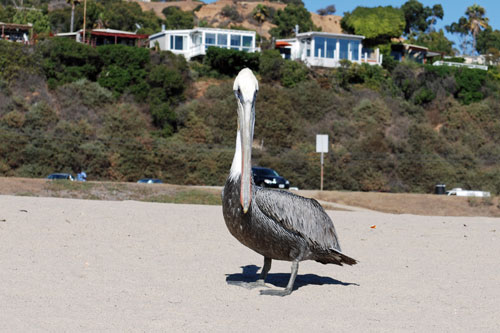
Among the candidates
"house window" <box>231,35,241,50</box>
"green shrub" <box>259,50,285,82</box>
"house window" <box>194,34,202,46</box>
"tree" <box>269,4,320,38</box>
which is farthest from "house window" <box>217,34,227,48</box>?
"tree" <box>269,4,320,38</box>

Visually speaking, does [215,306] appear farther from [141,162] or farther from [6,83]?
[6,83]

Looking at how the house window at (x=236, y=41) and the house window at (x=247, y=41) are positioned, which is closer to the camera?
the house window at (x=236, y=41)

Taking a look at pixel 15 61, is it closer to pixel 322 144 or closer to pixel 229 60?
pixel 229 60

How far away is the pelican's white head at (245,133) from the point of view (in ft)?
20.9

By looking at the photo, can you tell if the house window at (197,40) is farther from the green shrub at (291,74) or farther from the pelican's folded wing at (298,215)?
the pelican's folded wing at (298,215)

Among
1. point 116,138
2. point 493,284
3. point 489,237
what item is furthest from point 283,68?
point 493,284

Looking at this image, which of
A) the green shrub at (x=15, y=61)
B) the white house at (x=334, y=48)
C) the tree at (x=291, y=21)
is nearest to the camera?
the green shrub at (x=15, y=61)

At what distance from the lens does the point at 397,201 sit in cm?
2627

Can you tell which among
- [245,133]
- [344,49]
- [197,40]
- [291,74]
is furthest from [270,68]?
[245,133]

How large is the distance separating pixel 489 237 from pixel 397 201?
13013mm

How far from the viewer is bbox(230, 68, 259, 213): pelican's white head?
6.36 metres

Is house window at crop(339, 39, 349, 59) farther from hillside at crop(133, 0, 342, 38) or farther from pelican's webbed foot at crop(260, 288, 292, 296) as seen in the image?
pelican's webbed foot at crop(260, 288, 292, 296)

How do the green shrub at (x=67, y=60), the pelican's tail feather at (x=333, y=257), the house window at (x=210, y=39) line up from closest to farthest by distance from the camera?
the pelican's tail feather at (x=333, y=257) < the green shrub at (x=67, y=60) < the house window at (x=210, y=39)

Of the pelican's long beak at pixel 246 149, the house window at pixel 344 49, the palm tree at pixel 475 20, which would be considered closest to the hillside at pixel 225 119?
the house window at pixel 344 49
